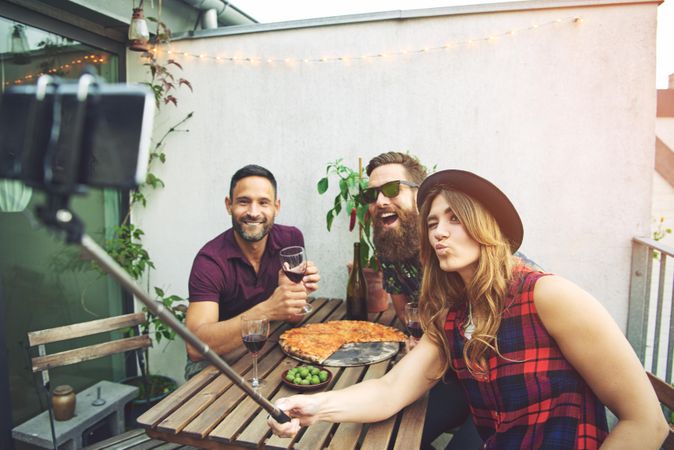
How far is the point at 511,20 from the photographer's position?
306 centimetres

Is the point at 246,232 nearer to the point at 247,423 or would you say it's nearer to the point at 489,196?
the point at 247,423

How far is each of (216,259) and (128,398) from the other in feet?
4.76

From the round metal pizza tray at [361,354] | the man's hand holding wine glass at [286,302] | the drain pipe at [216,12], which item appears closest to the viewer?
the round metal pizza tray at [361,354]

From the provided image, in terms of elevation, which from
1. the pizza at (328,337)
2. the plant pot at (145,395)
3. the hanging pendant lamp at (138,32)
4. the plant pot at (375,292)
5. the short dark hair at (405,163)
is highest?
the hanging pendant lamp at (138,32)

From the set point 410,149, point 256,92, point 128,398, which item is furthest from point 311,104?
point 128,398

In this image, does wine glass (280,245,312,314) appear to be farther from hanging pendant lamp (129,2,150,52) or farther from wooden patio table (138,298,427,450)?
hanging pendant lamp (129,2,150,52)

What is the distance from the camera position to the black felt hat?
1.51 metres

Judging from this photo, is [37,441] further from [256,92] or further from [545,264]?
[545,264]

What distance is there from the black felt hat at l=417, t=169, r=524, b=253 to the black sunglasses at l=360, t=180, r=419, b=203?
94 centimetres

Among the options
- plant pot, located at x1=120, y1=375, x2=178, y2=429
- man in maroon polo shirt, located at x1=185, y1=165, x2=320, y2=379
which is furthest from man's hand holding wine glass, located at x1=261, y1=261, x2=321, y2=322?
plant pot, located at x1=120, y1=375, x2=178, y2=429

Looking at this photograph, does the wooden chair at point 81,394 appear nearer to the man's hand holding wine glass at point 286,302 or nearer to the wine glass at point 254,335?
the man's hand holding wine glass at point 286,302

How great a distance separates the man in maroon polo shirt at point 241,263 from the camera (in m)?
2.43

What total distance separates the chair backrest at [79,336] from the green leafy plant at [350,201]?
153 centimetres

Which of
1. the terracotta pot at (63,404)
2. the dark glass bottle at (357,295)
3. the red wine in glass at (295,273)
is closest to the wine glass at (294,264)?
the red wine in glass at (295,273)
